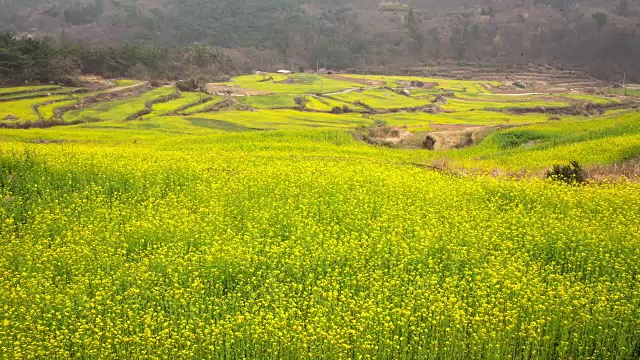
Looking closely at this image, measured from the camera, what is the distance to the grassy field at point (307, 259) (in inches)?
410

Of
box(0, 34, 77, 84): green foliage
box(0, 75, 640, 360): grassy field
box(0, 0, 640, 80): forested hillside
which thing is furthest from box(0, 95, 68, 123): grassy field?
box(0, 0, 640, 80): forested hillside

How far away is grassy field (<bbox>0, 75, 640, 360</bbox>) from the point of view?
10.4 metres

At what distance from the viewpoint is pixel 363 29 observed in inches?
5674

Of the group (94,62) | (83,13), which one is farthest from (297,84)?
(83,13)

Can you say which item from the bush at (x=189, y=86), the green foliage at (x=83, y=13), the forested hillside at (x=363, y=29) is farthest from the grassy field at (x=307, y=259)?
the green foliage at (x=83, y=13)

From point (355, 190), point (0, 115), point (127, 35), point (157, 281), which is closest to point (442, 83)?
point (127, 35)

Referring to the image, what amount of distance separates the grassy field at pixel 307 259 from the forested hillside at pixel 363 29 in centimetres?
9915

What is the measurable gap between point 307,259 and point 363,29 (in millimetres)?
136442

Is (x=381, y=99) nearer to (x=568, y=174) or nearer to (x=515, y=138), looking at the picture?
(x=515, y=138)

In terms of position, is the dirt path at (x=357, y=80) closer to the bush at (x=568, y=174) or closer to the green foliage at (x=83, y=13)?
the green foliage at (x=83, y=13)

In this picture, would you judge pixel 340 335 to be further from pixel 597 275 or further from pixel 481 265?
pixel 597 275

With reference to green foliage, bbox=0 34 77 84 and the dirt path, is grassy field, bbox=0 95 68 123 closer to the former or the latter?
green foliage, bbox=0 34 77 84

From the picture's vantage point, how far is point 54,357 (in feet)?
32.3

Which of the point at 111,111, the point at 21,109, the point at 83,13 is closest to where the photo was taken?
the point at 21,109
